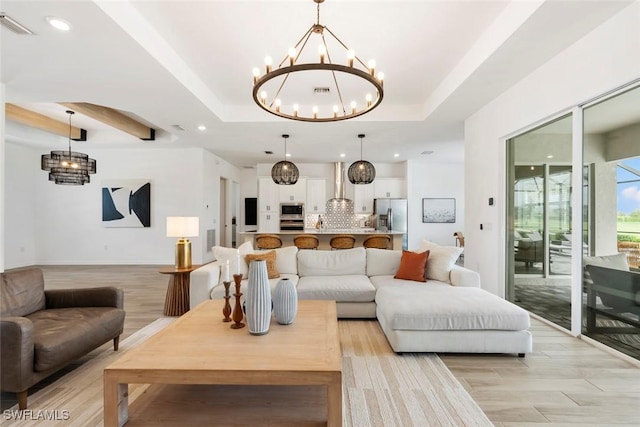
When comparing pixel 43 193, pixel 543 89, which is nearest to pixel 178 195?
pixel 43 193

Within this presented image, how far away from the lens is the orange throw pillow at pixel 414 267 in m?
3.75

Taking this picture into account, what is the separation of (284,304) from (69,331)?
1608 mm

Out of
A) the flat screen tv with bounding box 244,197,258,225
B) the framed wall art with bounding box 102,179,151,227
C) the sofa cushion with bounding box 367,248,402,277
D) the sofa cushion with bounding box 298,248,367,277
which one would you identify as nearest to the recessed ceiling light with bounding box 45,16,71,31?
the sofa cushion with bounding box 298,248,367,277

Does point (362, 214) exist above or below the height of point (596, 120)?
below

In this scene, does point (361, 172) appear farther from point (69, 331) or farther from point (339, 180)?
point (69, 331)

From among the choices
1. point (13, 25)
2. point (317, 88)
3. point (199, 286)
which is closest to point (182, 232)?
point (199, 286)

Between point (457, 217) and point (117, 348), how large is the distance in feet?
27.9

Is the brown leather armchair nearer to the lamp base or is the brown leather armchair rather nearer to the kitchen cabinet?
the lamp base

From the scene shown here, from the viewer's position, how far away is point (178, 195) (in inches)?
292

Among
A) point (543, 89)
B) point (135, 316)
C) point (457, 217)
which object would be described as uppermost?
point (543, 89)

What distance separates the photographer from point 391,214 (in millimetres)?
8445

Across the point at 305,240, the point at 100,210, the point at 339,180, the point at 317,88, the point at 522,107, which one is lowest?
the point at 305,240

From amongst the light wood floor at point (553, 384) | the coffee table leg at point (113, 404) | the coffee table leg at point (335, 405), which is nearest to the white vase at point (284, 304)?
the coffee table leg at point (335, 405)

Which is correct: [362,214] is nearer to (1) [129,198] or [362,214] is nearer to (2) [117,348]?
(1) [129,198]
